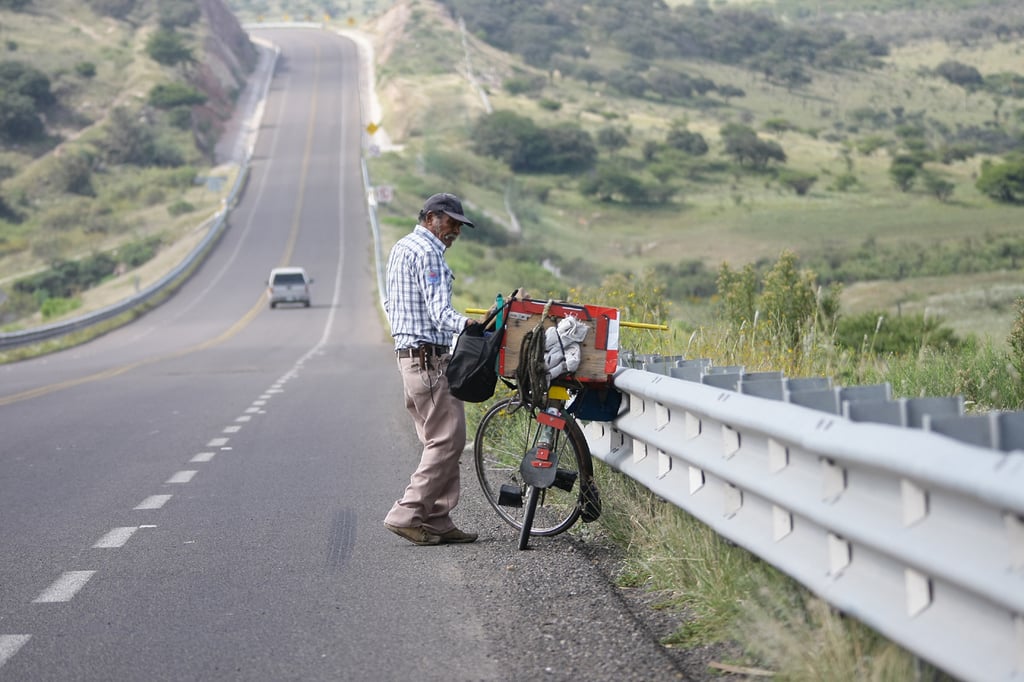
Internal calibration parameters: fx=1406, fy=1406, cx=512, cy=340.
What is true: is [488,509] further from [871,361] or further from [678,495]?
[871,361]

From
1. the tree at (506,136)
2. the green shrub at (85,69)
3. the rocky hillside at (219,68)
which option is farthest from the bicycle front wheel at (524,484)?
the green shrub at (85,69)

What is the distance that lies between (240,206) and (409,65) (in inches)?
2251

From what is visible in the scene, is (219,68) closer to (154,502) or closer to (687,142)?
(687,142)

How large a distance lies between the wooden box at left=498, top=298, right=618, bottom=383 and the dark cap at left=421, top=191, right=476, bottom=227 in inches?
27.4

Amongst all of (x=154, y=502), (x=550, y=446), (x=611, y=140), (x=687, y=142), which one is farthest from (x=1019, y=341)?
(x=611, y=140)

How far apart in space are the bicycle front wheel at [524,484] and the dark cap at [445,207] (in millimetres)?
1109

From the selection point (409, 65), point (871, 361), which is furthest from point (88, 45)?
point (871, 361)

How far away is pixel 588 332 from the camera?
784 centimetres

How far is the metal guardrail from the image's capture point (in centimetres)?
376

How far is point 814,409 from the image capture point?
5453 mm

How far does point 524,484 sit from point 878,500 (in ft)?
14.5

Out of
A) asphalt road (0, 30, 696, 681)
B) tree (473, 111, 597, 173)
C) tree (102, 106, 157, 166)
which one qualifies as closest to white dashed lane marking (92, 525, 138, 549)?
asphalt road (0, 30, 696, 681)

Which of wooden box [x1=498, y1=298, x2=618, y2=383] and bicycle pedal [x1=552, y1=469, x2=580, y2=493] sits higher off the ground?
wooden box [x1=498, y1=298, x2=618, y2=383]

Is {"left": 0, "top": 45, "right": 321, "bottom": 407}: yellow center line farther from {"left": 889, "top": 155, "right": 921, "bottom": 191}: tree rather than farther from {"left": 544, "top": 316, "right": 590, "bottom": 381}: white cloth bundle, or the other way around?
{"left": 889, "top": 155, "right": 921, "bottom": 191}: tree
